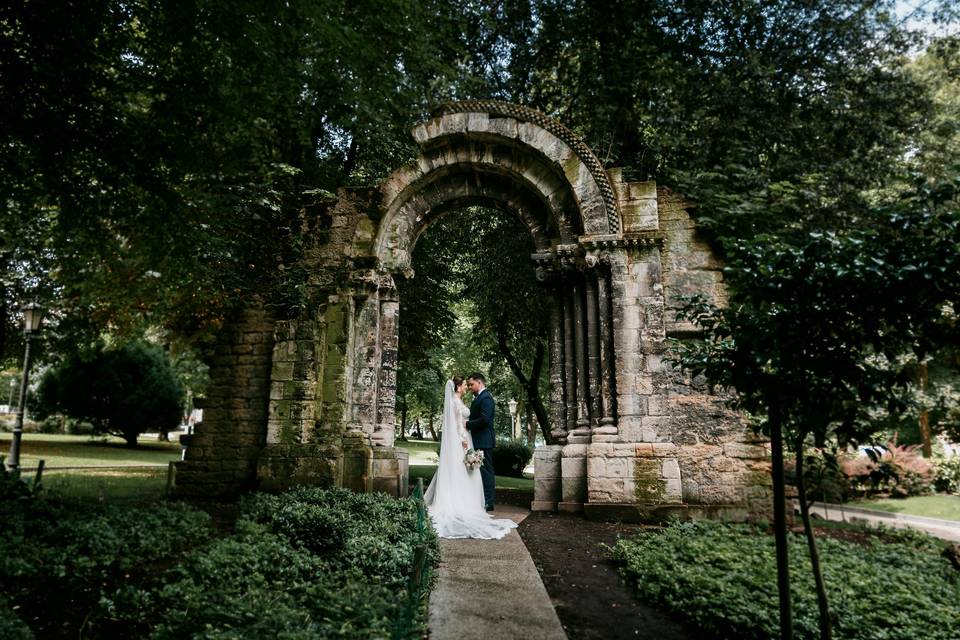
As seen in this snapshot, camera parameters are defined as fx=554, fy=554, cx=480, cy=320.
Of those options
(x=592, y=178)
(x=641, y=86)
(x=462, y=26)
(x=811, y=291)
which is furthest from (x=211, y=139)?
(x=641, y=86)

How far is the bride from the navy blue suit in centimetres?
11

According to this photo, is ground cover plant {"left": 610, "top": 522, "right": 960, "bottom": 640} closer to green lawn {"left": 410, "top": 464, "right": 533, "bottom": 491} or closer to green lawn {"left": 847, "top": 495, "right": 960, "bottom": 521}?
green lawn {"left": 410, "top": 464, "right": 533, "bottom": 491}

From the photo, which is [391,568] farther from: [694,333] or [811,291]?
[694,333]

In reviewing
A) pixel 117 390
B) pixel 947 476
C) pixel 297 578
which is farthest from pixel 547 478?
pixel 117 390

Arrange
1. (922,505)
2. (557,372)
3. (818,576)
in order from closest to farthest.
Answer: (818,576)
(557,372)
(922,505)

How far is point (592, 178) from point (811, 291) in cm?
522

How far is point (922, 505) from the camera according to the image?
1314cm

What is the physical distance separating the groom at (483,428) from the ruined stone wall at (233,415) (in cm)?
326

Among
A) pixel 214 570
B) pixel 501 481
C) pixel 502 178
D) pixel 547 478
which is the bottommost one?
pixel 501 481

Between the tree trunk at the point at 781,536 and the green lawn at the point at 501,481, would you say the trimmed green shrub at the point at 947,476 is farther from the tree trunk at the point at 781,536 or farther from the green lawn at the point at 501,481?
the tree trunk at the point at 781,536

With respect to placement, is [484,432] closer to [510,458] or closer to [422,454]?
[510,458]

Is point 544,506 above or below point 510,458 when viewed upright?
above

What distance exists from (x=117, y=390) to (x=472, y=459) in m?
21.1

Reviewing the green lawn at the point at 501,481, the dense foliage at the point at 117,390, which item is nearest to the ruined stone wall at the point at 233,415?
the green lawn at the point at 501,481
